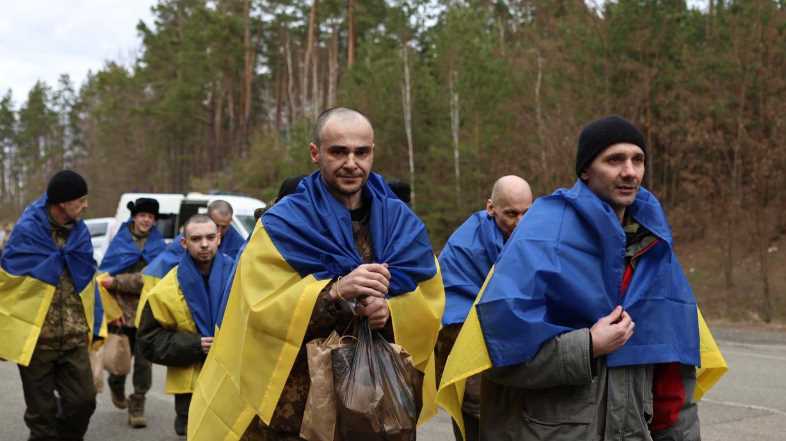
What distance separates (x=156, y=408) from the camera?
398 inches

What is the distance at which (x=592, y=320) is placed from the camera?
342cm

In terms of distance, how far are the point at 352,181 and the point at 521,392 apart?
3.38 feet

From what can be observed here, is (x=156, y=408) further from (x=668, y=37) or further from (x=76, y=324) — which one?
(x=668, y=37)

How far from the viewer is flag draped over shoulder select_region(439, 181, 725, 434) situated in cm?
338

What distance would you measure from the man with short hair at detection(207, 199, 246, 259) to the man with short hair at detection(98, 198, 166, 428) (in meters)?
1.79

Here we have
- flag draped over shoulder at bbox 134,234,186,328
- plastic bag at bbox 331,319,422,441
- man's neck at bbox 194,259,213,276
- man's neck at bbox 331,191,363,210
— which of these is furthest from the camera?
flag draped over shoulder at bbox 134,234,186,328

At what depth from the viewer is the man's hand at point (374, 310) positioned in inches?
140

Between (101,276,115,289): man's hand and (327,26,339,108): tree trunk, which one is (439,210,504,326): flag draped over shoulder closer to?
(101,276,115,289): man's hand

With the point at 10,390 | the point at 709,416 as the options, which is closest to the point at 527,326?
the point at 709,416

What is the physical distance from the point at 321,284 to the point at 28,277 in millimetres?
4484

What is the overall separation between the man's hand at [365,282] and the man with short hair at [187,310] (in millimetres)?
3380

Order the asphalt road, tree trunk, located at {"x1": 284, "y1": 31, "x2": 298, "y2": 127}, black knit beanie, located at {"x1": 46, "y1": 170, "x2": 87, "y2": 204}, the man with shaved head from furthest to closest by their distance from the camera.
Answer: tree trunk, located at {"x1": 284, "y1": 31, "x2": 298, "y2": 127} → the asphalt road → black knit beanie, located at {"x1": 46, "y1": 170, "x2": 87, "y2": 204} → the man with shaved head

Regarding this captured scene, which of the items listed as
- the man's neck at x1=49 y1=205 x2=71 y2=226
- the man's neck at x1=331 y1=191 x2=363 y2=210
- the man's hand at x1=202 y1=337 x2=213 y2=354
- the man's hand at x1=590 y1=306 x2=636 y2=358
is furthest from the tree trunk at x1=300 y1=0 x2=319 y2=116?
the man's hand at x1=590 y1=306 x2=636 y2=358

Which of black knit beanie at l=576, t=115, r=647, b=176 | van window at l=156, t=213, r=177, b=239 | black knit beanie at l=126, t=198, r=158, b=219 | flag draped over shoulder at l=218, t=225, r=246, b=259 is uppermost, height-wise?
black knit beanie at l=576, t=115, r=647, b=176
